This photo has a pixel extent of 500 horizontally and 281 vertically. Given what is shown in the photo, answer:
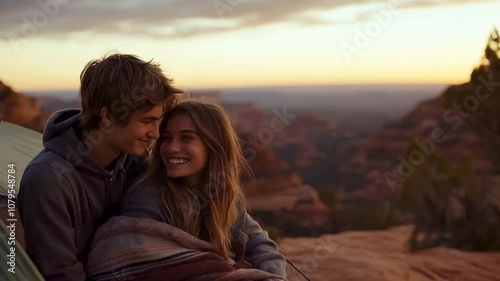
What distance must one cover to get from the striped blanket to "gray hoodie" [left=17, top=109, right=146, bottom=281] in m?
0.08

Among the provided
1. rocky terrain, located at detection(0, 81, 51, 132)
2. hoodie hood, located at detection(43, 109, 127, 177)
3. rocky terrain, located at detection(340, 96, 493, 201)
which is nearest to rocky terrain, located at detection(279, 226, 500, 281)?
hoodie hood, located at detection(43, 109, 127, 177)

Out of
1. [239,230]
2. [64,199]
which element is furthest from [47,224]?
[239,230]

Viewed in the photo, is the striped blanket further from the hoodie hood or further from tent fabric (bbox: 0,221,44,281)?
tent fabric (bbox: 0,221,44,281)

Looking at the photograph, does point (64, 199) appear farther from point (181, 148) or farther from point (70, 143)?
point (181, 148)

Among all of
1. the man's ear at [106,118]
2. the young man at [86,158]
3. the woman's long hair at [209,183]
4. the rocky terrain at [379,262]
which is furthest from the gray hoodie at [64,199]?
the rocky terrain at [379,262]

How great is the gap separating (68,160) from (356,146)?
1802 cm

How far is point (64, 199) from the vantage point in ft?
8.13

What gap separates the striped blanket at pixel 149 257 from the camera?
258cm

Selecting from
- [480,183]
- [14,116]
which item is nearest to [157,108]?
[480,183]

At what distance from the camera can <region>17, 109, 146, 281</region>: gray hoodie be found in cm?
241

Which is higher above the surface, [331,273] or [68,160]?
[68,160]

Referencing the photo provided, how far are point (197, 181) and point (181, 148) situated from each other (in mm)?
180

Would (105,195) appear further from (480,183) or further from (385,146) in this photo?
(385,146)

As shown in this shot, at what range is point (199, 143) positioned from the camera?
2.82 metres
